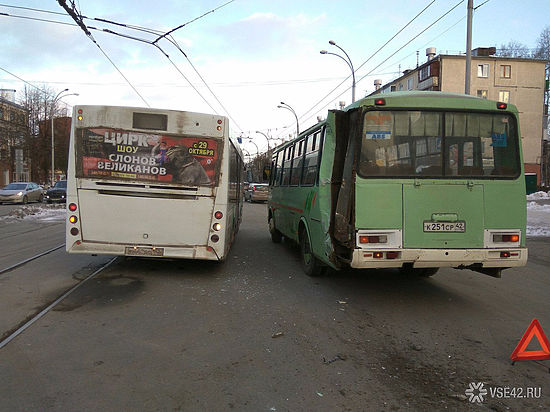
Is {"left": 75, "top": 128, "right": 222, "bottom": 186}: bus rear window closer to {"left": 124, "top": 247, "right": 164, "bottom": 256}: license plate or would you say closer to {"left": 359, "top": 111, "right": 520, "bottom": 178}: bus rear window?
{"left": 124, "top": 247, "right": 164, "bottom": 256}: license plate

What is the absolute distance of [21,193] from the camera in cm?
2903

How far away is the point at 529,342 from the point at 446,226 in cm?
190

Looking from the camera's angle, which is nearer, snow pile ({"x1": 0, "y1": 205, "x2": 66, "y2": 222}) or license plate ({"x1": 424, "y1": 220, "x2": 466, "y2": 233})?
license plate ({"x1": 424, "y1": 220, "x2": 466, "y2": 233})

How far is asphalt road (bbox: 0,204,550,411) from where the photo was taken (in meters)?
3.34

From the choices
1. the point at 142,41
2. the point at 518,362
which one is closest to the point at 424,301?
the point at 518,362

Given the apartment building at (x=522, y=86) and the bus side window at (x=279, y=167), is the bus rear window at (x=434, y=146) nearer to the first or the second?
the bus side window at (x=279, y=167)

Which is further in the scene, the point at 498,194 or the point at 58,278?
the point at 58,278

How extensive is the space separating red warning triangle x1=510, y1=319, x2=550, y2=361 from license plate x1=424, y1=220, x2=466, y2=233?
1.73 m

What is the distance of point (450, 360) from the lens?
416 centimetres

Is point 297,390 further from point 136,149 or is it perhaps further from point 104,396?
point 136,149

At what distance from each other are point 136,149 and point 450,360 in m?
5.48

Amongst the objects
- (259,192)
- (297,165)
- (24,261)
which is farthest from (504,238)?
(259,192)

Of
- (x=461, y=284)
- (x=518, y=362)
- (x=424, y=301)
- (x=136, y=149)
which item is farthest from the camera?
(x=461, y=284)
